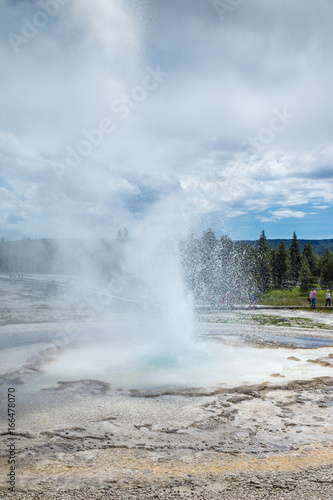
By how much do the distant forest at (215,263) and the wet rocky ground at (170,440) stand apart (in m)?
15.8

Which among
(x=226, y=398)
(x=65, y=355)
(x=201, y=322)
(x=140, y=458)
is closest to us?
(x=140, y=458)

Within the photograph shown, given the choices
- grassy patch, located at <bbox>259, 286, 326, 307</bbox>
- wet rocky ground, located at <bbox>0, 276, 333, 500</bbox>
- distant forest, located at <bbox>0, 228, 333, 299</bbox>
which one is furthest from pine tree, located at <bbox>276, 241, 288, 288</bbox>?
wet rocky ground, located at <bbox>0, 276, 333, 500</bbox>

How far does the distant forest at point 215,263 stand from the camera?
116 ft

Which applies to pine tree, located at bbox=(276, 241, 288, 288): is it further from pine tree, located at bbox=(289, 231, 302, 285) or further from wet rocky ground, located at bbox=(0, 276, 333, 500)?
wet rocky ground, located at bbox=(0, 276, 333, 500)

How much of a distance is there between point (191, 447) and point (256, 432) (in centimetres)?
132

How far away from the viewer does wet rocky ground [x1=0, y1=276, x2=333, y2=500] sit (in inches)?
204

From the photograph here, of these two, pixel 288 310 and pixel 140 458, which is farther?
pixel 288 310

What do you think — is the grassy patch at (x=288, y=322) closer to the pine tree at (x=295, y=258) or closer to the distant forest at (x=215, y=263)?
the distant forest at (x=215, y=263)

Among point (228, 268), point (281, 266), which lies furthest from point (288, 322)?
point (281, 266)

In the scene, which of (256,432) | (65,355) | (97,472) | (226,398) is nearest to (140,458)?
(97,472)

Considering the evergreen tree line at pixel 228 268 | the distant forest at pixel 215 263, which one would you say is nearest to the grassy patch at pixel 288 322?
the distant forest at pixel 215 263

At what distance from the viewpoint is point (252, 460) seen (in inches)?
231

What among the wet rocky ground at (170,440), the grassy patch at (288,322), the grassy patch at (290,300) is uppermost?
the grassy patch at (290,300)

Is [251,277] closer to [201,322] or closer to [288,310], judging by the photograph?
[288,310]
